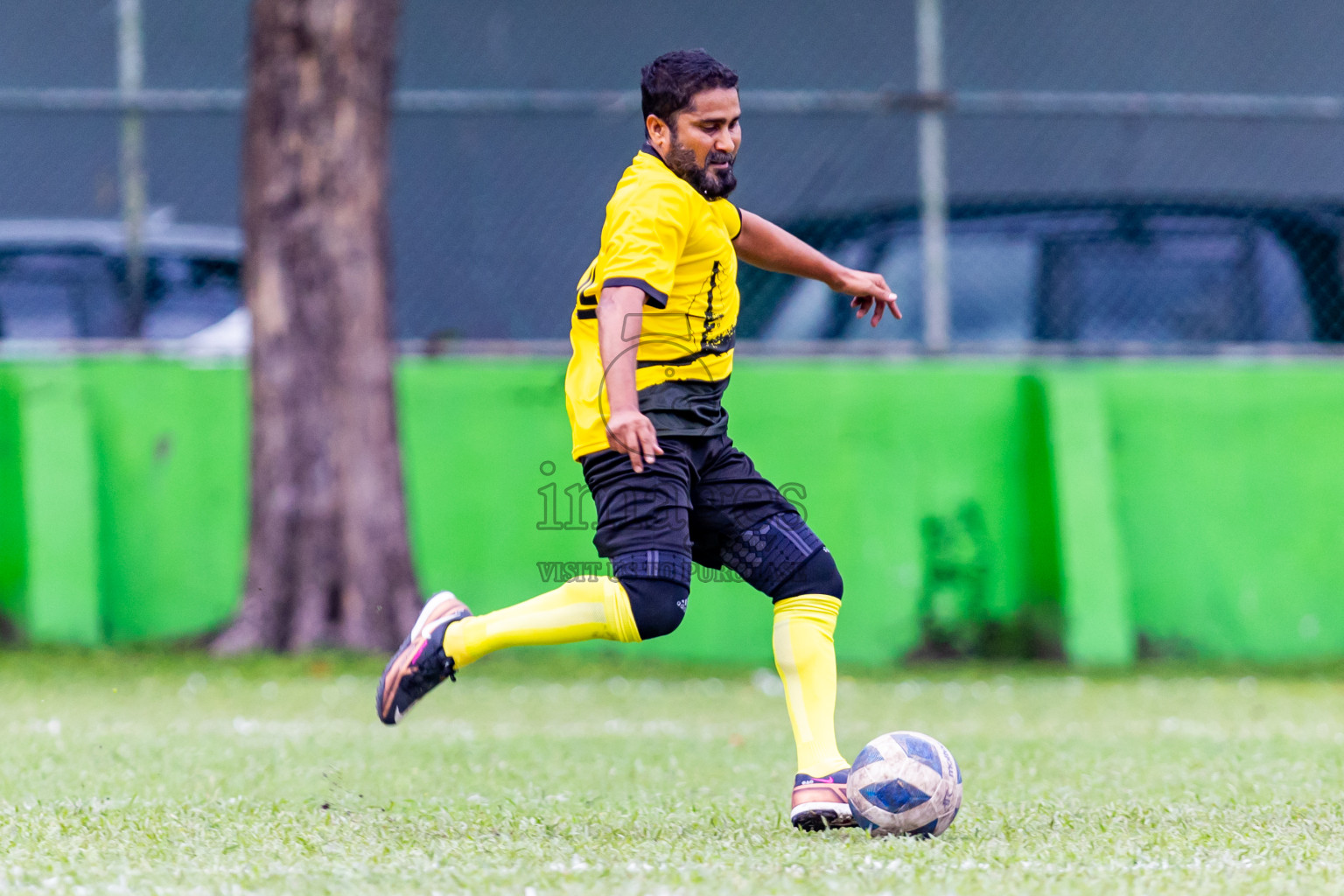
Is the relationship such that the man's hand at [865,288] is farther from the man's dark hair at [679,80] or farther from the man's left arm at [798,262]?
the man's dark hair at [679,80]

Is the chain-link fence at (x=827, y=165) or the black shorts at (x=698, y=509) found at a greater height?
the chain-link fence at (x=827, y=165)

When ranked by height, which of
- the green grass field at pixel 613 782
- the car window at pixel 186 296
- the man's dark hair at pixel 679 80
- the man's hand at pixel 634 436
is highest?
the man's dark hair at pixel 679 80

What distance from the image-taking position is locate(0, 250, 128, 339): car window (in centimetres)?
870

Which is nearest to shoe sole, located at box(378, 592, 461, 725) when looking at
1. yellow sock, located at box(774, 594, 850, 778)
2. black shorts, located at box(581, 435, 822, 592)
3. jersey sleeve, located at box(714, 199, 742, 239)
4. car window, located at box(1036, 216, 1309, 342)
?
black shorts, located at box(581, 435, 822, 592)

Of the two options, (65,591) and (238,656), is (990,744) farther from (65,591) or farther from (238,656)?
(65,591)

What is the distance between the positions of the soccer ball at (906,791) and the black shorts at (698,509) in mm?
509

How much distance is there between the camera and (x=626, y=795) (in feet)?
13.9

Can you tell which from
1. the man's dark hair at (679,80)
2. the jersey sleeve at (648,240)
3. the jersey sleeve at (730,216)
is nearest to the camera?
the jersey sleeve at (648,240)

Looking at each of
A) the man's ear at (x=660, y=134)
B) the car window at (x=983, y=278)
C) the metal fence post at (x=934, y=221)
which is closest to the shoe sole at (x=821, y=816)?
the man's ear at (x=660, y=134)

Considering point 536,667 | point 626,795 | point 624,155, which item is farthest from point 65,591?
point 626,795

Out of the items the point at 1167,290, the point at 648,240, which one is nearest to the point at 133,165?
the point at 1167,290

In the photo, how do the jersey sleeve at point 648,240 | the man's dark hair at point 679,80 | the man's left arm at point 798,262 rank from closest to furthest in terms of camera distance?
the jersey sleeve at point 648,240 < the man's dark hair at point 679,80 < the man's left arm at point 798,262

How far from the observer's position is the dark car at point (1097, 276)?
8719 mm

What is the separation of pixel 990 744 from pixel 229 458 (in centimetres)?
451
